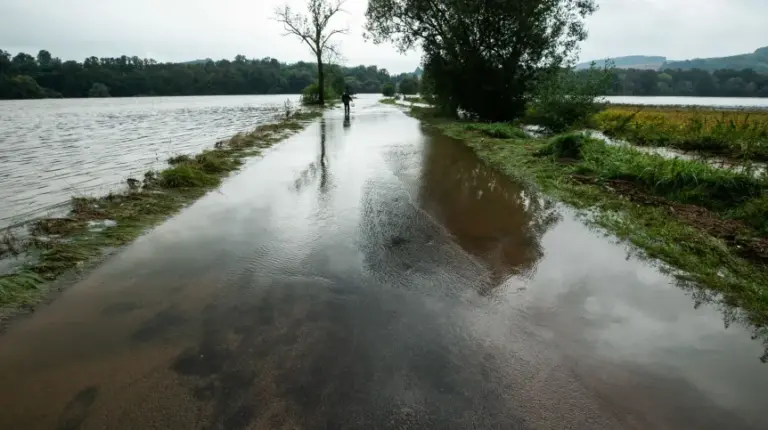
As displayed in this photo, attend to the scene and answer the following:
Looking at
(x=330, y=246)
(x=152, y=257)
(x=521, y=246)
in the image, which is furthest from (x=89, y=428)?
(x=521, y=246)

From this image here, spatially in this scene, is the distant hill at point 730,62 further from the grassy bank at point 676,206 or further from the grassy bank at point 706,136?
the grassy bank at point 676,206

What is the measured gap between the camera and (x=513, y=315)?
384cm

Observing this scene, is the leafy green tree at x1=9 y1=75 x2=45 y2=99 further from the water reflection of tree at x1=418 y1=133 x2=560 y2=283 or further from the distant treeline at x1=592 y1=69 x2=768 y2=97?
the distant treeline at x1=592 y1=69 x2=768 y2=97

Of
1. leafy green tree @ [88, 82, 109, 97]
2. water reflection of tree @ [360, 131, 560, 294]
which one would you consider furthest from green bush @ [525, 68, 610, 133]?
leafy green tree @ [88, 82, 109, 97]

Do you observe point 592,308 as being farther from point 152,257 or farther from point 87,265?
point 87,265

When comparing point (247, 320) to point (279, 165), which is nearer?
point (247, 320)

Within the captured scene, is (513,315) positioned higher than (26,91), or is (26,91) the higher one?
(26,91)

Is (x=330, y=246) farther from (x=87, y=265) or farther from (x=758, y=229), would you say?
(x=758, y=229)

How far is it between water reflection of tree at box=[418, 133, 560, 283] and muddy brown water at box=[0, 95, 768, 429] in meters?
0.06

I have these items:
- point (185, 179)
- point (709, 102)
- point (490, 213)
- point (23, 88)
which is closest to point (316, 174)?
point (185, 179)

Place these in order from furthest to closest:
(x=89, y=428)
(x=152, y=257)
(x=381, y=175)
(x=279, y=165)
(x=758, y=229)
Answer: (x=279, y=165) → (x=381, y=175) → (x=758, y=229) → (x=152, y=257) → (x=89, y=428)

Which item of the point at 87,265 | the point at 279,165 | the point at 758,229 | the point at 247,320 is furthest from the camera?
the point at 279,165

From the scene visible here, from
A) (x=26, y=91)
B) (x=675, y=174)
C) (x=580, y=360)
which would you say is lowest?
(x=580, y=360)

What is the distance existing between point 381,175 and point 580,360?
7247mm
